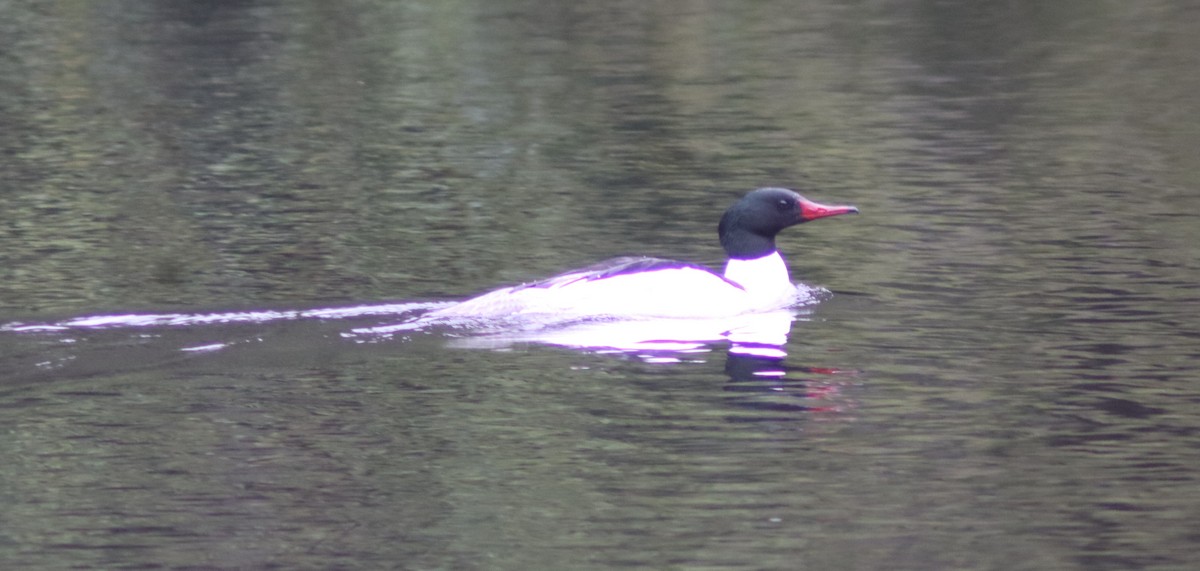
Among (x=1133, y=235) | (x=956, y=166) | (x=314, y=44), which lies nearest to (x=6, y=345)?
(x=1133, y=235)

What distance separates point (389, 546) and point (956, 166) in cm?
1116

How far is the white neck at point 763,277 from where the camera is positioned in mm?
12828

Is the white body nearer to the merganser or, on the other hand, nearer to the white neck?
the merganser

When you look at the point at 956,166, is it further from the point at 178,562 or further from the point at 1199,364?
the point at 178,562

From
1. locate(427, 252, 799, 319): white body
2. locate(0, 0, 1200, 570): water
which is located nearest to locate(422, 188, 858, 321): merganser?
locate(427, 252, 799, 319): white body

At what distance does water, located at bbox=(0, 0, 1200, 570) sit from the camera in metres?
7.62

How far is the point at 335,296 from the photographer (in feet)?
41.7

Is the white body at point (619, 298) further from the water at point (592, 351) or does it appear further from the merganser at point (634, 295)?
the water at point (592, 351)

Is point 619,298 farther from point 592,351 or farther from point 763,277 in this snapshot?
point 763,277

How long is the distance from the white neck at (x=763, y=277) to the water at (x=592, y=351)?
20.5 inches

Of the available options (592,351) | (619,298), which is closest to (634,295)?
(619,298)

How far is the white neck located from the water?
20.5 inches

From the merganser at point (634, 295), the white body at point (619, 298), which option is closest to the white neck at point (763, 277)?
the merganser at point (634, 295)

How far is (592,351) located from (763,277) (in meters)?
2.36
